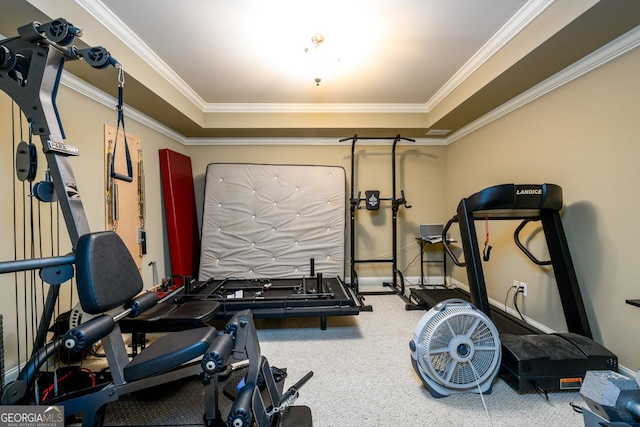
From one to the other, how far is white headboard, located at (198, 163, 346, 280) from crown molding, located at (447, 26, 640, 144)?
1.89 metres

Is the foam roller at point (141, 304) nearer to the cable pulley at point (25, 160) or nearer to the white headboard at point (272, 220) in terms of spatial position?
the cable pulley at point (25, 160)

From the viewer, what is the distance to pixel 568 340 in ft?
→ 5.82

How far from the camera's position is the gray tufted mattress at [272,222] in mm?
3498

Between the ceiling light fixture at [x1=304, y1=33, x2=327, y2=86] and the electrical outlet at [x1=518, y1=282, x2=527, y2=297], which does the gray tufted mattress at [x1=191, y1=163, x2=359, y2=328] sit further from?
the electrical outlet at [x1=518, y1=282, x2=527, y2=297]

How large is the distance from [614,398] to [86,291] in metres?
2.20

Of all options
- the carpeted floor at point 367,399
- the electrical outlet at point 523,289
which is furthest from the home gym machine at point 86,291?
A: the electrical outlet at point 523,289

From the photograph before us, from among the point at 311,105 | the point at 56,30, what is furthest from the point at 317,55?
the point at 56,30

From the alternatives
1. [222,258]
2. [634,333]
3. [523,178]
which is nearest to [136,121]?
[222,258]

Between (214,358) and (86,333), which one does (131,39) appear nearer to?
(86,333)

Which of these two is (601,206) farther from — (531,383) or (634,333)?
(531,383)

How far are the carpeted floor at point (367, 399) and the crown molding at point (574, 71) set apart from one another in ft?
6.92

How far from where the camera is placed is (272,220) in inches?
142

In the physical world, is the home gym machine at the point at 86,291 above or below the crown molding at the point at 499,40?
below

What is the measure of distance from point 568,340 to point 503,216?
2.88 ft
